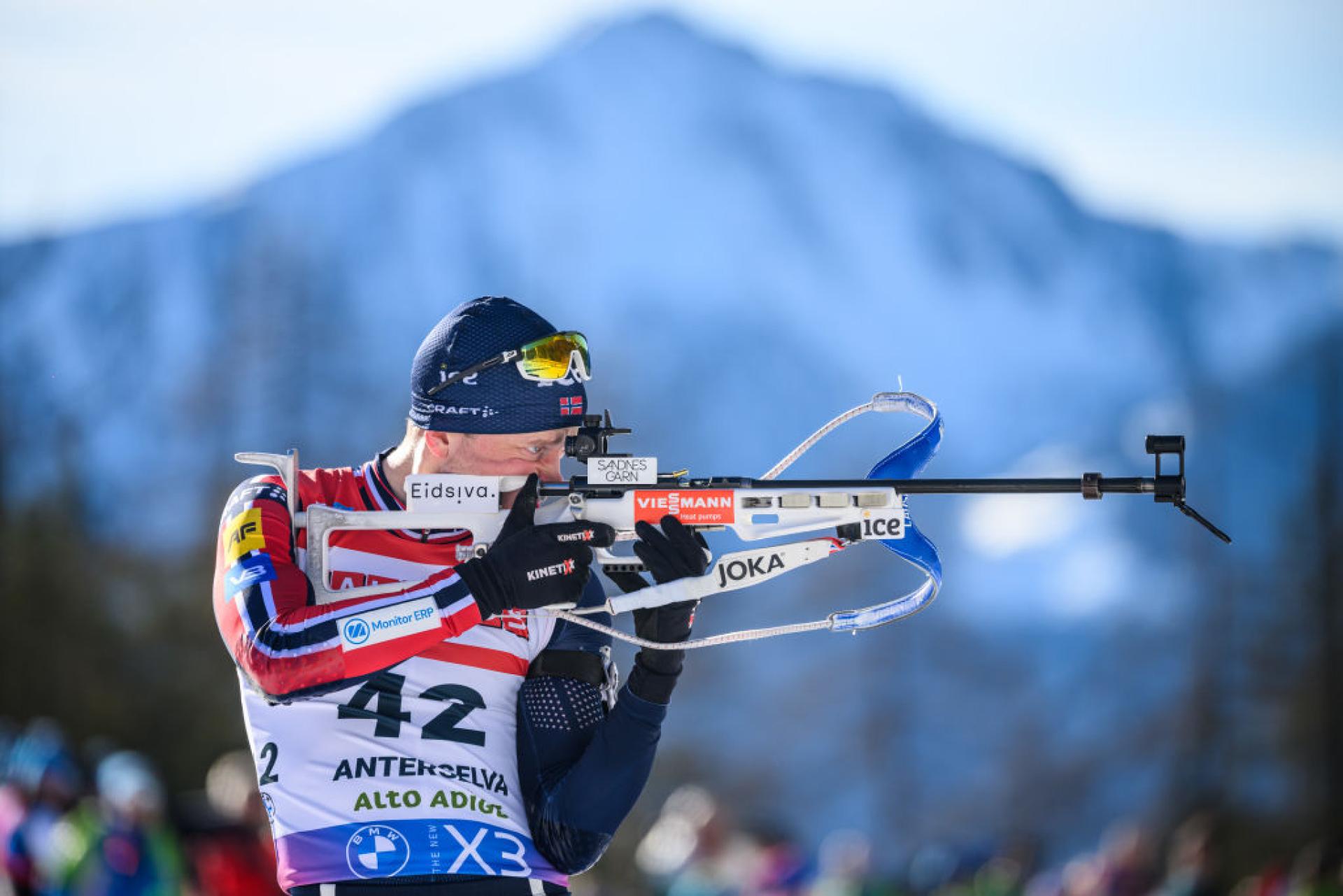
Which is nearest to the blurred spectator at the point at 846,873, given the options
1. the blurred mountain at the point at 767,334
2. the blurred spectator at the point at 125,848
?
the blurred mountain at the point at 767,334

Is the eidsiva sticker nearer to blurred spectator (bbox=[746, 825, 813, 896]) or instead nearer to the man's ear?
the man's ear

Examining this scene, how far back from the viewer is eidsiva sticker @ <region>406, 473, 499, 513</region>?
3.18 m

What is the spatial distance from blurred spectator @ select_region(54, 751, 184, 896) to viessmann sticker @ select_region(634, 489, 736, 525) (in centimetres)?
574

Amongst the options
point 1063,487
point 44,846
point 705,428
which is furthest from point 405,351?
point 1063,487

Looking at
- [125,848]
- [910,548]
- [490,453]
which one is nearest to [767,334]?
[125,848]

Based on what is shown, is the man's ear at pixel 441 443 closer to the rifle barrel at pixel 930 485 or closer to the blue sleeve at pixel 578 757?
the rifle barrel at pixel 930 485

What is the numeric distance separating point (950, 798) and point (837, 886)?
3025mm

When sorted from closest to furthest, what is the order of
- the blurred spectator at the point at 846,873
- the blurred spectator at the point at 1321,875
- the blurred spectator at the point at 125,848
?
the blurred spectator at the point at 1321,875 → the blurred spectator at the point at 125,848 → the blurred spectator at the point at 846,873

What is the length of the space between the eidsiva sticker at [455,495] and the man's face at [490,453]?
0.07m

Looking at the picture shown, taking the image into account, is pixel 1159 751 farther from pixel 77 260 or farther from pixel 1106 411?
pixel 77 260

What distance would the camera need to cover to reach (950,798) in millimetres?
11180

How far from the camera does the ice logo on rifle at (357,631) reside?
2879 millimetres

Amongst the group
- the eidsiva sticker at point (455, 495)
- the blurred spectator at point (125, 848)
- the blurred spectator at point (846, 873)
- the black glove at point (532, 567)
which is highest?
the eidsiva sticker at point (455, 495)

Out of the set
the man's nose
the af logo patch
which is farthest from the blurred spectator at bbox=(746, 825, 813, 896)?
the af logo patch
